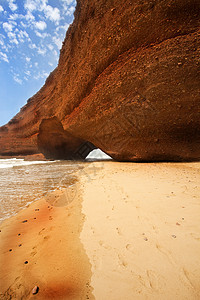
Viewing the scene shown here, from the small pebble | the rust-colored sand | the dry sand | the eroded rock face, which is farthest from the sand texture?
the eroded rock face

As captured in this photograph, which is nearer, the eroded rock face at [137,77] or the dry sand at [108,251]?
the dry sand at [108,251]

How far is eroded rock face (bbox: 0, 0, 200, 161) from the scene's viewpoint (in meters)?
4.46

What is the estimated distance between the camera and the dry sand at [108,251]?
0.79 m

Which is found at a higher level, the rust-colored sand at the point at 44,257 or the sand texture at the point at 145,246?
the sand texture at the point at 145,246

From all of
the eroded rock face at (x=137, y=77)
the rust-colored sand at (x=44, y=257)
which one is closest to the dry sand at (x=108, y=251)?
the rust-colored sand at (x=44, y=257)

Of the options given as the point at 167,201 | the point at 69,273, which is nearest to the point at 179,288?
the point at 69,273

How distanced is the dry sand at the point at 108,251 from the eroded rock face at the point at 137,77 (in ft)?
13.0

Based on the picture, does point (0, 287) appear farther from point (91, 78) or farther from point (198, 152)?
point (91, 78)

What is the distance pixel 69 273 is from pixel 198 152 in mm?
5639

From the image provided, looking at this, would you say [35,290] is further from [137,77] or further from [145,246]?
[137,77]

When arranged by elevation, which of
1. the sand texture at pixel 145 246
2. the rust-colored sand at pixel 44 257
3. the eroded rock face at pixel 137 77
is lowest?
the rust-colored sand at pixel 44 257

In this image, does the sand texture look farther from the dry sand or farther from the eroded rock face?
the eroded rock face

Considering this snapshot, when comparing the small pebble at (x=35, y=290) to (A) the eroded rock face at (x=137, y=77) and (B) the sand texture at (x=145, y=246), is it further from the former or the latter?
(A) the eroded rock face at (x=137, y=77)

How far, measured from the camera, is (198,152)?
4.86 m
